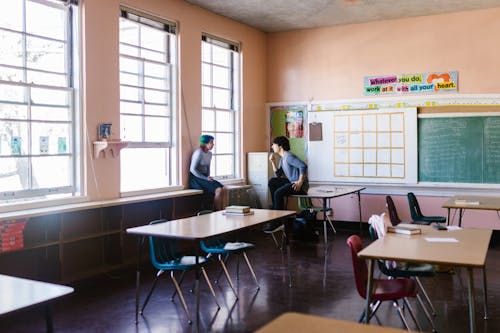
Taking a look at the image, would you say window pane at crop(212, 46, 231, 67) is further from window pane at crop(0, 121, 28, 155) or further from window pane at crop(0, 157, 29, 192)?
window pane at crop(0, 157, 29, 192)

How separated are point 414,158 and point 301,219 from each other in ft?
7.28

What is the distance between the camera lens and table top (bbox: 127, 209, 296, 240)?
4.53 metres

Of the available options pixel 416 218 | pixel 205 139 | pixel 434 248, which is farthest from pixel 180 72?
pixel 434 248

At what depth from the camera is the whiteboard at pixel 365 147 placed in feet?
29.9

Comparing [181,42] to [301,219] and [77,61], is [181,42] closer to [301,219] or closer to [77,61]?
[77,61]

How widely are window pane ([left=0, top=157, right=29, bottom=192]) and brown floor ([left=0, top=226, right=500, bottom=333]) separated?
1.30 m

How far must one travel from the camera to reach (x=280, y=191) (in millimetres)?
7965

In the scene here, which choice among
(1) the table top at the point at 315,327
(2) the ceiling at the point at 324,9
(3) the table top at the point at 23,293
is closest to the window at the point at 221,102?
(2) the ceiling at the point at 324,9

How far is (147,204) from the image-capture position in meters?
7.30

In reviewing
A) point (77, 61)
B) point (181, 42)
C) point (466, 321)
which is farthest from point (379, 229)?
point (181, 42)

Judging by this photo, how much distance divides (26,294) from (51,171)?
11.9ft

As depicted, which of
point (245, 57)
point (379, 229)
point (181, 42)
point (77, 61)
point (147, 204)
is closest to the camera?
point (379, 229)

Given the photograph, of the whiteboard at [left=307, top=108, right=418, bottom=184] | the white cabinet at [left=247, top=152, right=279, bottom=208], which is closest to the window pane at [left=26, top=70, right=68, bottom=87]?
the white cabinet at [left=247, top=152, right=279, bottom=208]

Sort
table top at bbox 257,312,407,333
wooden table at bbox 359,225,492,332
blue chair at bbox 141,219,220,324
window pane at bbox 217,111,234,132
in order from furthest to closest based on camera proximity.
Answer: window pane at bbox 217,111,234,132 < blue chair at bbox 141,219,220,324 < wooden table at bbox 359,225,492,332 < table top at bbox 257,312,407,333
